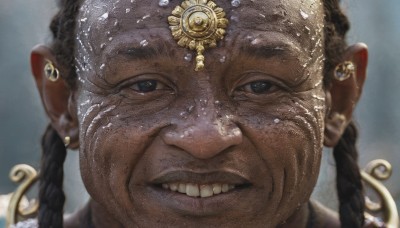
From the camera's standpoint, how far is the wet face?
2.93m

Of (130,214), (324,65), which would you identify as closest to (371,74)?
(324,65)

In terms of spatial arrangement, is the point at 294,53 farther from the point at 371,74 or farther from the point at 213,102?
the point at 371,74

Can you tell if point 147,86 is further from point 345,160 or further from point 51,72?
point 345,160

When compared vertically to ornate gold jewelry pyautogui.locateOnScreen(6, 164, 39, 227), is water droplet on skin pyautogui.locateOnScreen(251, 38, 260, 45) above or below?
above

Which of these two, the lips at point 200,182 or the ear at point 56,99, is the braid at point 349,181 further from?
the ear at point 56,99

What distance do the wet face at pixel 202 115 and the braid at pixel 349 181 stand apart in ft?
1.44

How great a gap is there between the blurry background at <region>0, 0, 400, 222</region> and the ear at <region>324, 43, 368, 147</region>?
7.22 feet

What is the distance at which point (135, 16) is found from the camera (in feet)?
9.81

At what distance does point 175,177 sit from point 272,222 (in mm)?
377

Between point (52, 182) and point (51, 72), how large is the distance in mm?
402

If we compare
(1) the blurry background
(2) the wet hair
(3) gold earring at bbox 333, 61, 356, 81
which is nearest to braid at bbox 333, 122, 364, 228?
(2) the wet hair

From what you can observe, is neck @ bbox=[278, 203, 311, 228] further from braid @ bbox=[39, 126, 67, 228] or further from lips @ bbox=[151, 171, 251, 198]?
braid @ bbox=[39, 126, 67, 228]

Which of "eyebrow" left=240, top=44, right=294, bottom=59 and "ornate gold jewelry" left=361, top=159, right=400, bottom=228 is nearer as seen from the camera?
"eyebrow" left=240, top=44, right=294, bottom=59

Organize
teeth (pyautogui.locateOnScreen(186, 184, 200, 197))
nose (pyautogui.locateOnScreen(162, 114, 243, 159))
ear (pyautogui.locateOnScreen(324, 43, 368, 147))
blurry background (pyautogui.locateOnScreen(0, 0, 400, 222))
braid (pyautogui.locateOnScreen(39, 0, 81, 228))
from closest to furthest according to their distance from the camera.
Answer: nose (pyautogui.locateOnScreen(162, 114, 243, 159)), teeth (pyautogui.locateOnScreen(186, 184, 200, 197)), braid (pyautogui.locateOnScreen(39, 0, 81, 228)), ear (pyautogui.locateOnScreen(324, 43, 368, 147)), blurry background (pyautogui.locateOnScreen(0, 0, 400, 222))
